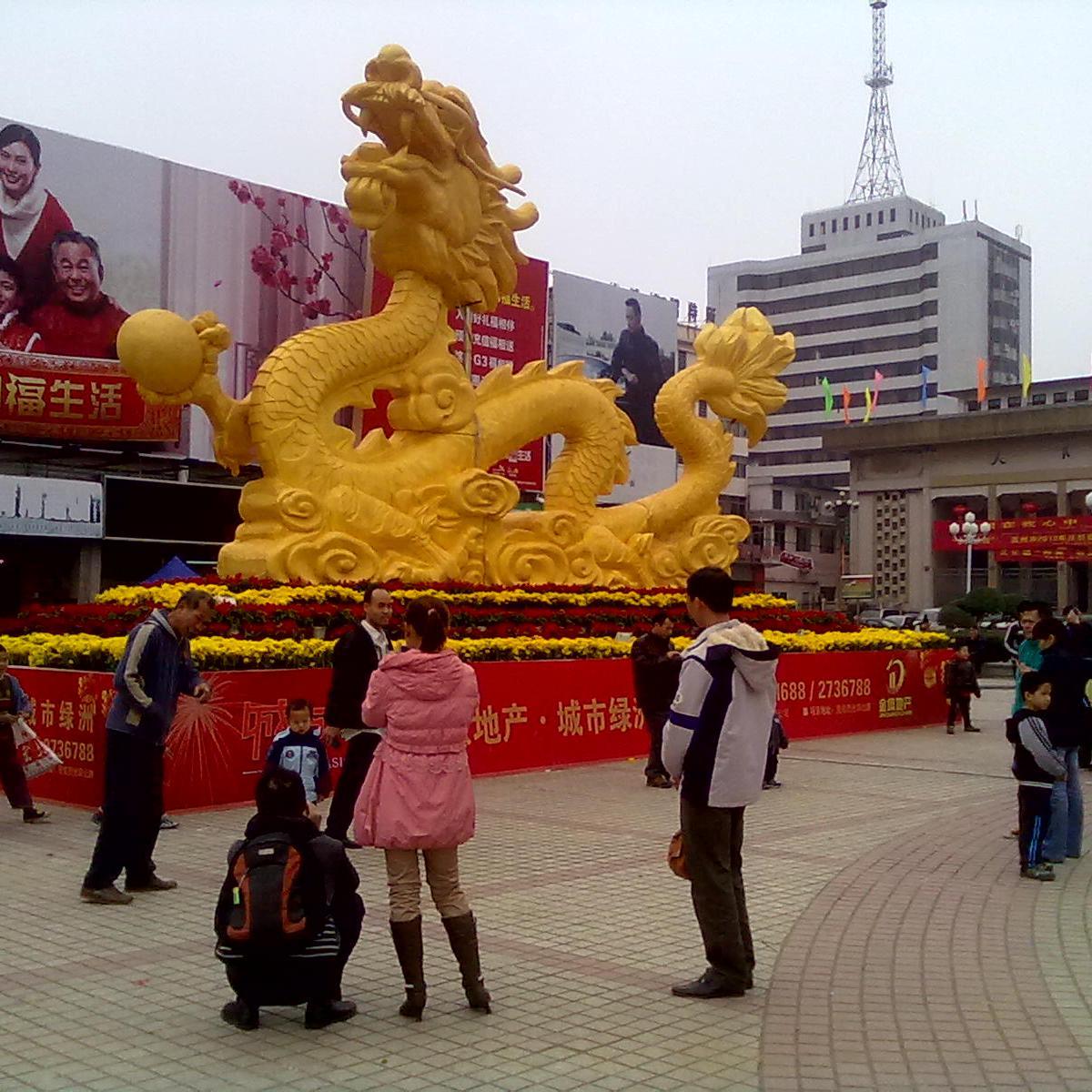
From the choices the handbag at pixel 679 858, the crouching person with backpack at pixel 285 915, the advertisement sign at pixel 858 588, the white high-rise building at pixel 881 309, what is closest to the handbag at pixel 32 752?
the crouching person with backpack at pixel 285 915

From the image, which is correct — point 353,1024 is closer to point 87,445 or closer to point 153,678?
point 153,678

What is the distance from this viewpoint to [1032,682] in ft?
22.5

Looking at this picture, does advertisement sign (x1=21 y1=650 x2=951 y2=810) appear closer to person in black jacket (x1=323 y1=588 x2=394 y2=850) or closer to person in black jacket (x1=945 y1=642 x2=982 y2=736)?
person in black jacket (x1=945 y1=642 x2=982 y2=736)

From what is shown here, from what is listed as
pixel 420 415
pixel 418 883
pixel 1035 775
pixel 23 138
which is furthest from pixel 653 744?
pixel 23 138

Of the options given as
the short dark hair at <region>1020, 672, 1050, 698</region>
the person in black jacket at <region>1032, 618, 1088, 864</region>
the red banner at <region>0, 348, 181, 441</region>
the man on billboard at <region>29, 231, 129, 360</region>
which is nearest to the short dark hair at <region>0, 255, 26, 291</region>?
the man on billboard at <region>29, 231, 129, 360</region>

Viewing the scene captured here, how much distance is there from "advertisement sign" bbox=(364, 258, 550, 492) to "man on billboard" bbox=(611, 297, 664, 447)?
4.22 meters

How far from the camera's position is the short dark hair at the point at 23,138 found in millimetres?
23183

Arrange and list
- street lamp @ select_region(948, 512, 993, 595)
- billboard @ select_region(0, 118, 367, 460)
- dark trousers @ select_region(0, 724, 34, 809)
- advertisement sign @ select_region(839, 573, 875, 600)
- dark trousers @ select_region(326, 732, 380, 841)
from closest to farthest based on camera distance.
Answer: dark trousers @ select_region(326, 732, 380, 841) → dark trousers @ select_region(0, 724, 34, 809) → billboard @ select_region(0, 118, 367, 460) → street lamp @ select_region(948, 512, 993, 595) → advertisement sign @ select_region(839, 573, 875, 600)

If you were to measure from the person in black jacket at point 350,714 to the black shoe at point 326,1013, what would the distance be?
7.63 ft

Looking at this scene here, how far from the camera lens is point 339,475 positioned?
464 inches

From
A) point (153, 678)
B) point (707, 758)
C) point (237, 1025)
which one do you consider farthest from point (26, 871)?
point (707, 758)

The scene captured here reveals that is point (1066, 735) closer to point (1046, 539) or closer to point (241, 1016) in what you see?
point (241, 1016)

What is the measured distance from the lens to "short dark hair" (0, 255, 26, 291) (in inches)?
917

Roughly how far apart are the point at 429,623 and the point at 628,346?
107 ft
